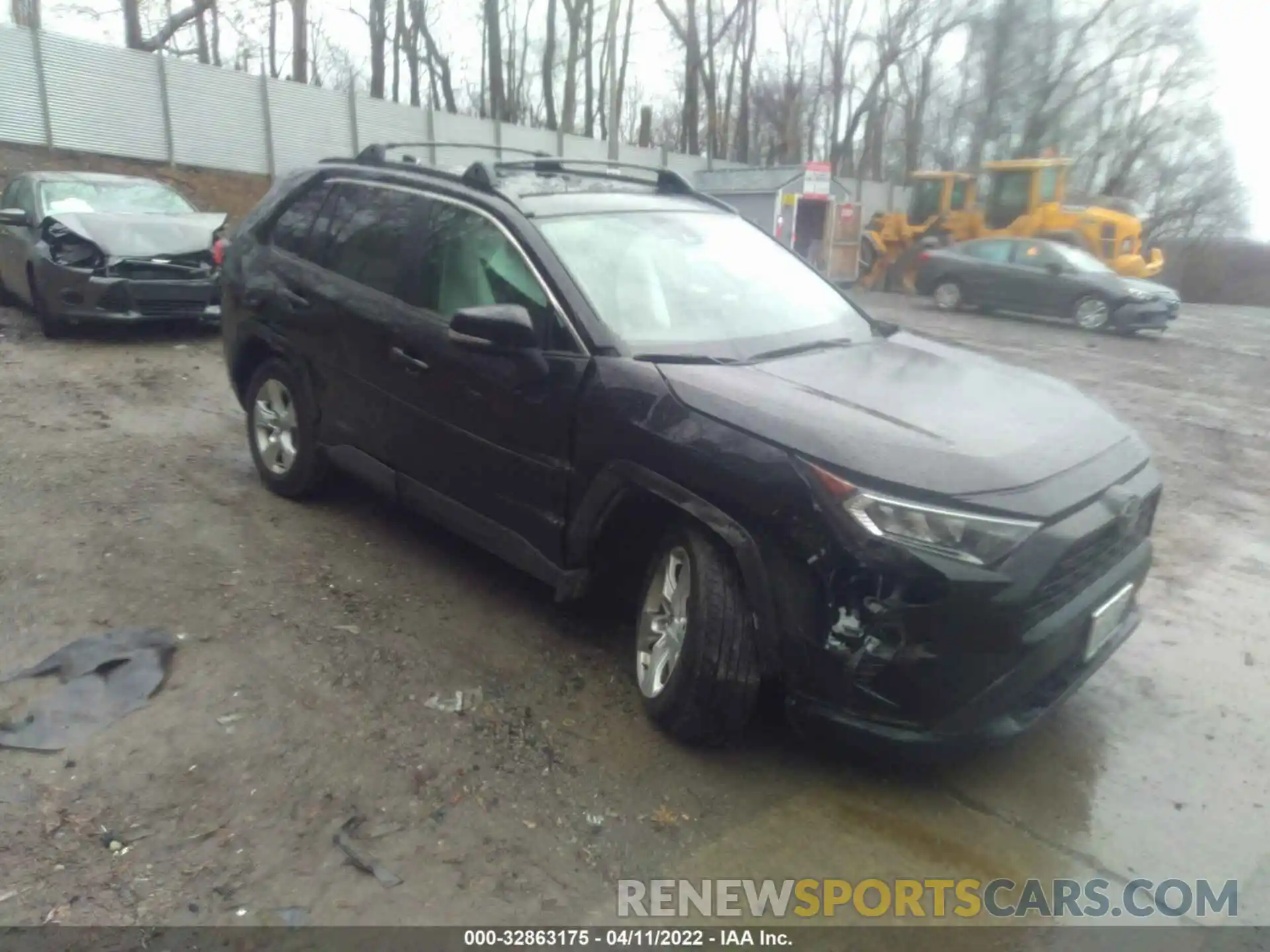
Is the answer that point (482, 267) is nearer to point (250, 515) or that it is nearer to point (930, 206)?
point (250, 515)

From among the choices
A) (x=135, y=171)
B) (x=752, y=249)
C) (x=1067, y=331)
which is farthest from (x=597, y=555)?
(x=135, y=171)

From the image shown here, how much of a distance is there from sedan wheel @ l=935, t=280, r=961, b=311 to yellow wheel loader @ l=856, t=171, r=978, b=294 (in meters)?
3.54

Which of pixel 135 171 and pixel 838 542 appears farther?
pixel 135 171

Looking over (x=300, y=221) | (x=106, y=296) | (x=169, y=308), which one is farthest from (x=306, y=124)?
(x=300, y=221)

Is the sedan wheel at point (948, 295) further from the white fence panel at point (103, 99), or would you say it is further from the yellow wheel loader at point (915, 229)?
the white fence panel at point (103, 99)

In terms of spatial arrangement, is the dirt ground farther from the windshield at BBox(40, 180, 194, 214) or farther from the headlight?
the windshield at BBox(40, 180, 194, 214)

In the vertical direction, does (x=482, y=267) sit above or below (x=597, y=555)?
above

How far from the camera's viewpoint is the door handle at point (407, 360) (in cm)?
404

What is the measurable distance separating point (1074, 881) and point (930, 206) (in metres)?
23.8

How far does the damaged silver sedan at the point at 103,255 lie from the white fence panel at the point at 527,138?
18735 millimetres

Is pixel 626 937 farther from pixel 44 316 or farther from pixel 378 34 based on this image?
pixel 378 34

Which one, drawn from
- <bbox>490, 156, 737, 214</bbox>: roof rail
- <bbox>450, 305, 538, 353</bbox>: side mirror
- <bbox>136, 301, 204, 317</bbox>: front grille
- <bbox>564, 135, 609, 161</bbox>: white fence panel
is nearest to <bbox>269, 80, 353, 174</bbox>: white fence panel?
A: <bbox>564, 135, 609, 161</bbox>: white fence panel

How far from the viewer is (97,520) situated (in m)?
4.76

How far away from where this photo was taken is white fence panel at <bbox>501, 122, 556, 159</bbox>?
27594mm
